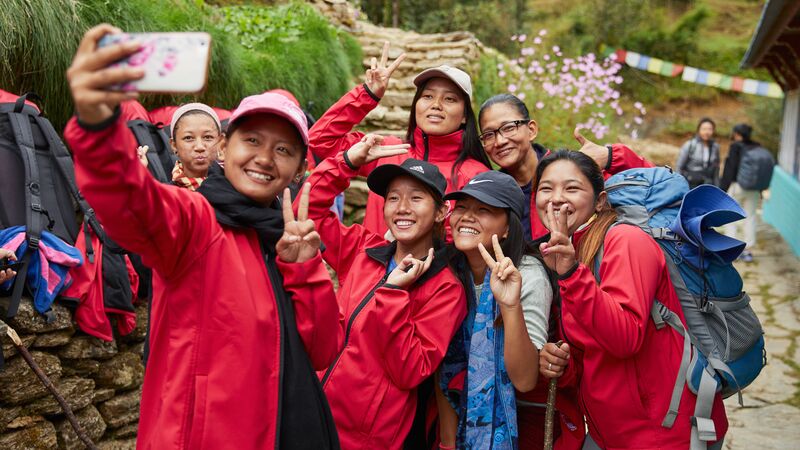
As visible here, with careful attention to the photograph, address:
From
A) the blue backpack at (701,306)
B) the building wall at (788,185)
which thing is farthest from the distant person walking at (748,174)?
the blue backpack at (701,306)

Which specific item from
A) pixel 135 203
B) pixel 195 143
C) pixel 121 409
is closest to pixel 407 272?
pixel 135 203

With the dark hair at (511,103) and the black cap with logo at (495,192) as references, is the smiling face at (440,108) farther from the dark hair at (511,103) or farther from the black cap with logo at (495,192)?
the black cap with logo at (495,192)

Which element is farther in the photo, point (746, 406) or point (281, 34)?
point (281, 34)

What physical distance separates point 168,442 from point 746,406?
17.2 ft

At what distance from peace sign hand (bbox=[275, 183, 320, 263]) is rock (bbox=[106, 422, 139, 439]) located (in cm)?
288

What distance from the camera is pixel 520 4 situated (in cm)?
2169

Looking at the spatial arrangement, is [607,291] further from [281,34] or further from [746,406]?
[281,34]

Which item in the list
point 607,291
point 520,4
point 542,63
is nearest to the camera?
point 607,291

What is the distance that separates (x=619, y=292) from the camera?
7.29ft

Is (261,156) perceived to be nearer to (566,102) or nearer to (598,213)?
(598,213)

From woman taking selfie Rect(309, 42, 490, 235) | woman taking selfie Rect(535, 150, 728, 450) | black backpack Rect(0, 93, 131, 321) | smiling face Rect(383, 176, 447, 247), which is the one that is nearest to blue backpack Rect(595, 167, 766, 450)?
woman taking selfie Rect(535, 150, 728, 450)

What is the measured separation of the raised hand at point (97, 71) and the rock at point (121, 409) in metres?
3.30

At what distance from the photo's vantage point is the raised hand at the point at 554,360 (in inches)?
95.3

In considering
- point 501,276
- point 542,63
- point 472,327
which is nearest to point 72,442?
point 472,327
